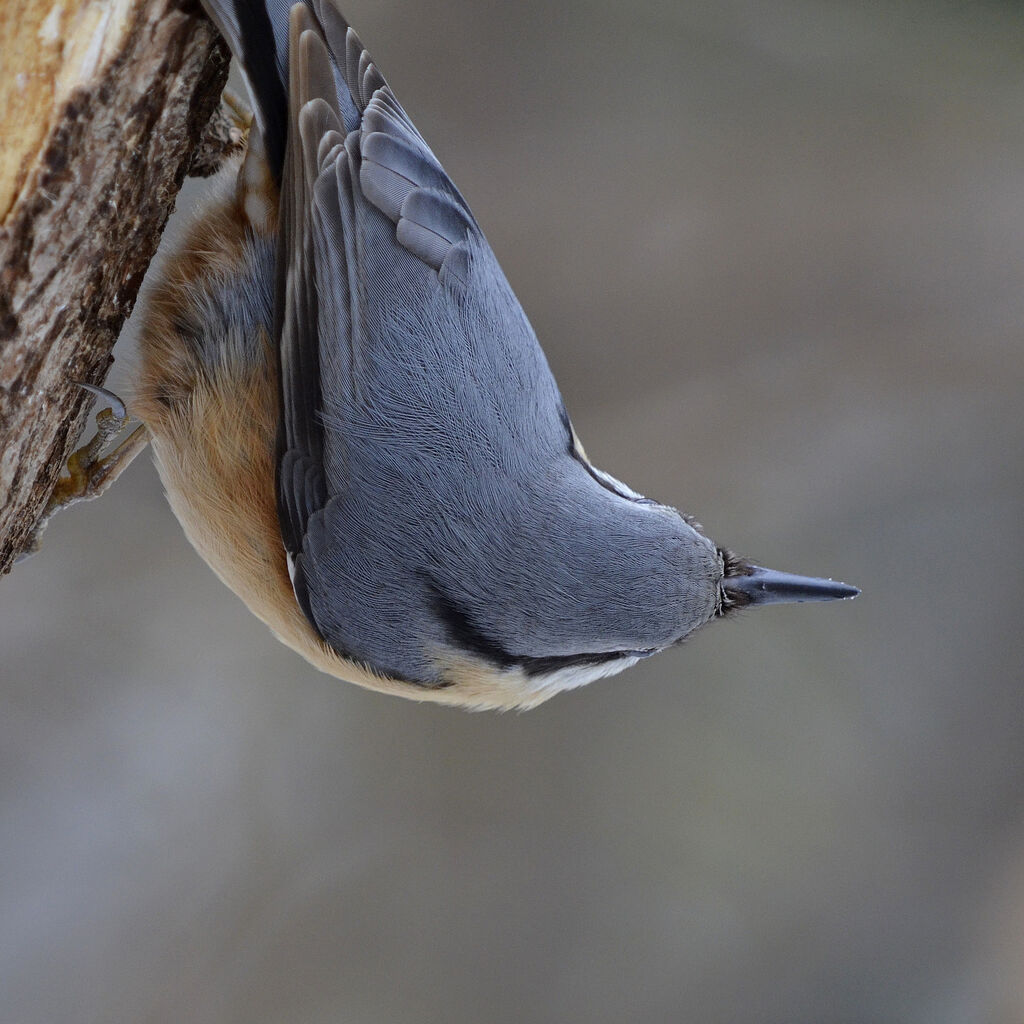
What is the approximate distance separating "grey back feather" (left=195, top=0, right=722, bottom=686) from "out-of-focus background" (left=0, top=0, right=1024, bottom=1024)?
2.62 ft

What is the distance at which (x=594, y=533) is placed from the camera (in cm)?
127

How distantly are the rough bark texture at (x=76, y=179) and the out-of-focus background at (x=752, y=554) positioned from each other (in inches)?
37.7

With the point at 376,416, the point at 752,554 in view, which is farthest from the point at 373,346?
the point at 752,554

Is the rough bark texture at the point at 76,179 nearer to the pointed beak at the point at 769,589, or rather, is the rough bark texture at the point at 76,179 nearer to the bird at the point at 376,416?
the bird at the point at 376,416

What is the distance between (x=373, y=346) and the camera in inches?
48.1

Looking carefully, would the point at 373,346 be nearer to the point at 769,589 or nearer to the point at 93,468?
the point at 93,468

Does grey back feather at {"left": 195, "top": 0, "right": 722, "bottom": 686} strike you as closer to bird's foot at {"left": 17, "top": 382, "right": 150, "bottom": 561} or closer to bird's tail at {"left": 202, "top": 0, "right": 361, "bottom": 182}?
bird's tail at {"left": 202, "top": 0, "right": 361, "bottom": 182}

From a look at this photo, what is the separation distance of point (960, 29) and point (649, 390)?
970mm

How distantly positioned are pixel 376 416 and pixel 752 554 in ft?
3.60

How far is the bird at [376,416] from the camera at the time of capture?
1216mm

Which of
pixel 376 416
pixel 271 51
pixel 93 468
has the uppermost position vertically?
pixel 271 51

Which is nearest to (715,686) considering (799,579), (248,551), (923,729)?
(923,729)

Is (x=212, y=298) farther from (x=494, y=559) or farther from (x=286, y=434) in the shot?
(x=494, y=559)

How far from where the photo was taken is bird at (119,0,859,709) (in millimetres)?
1216
